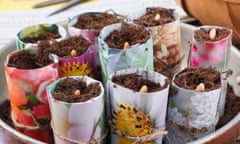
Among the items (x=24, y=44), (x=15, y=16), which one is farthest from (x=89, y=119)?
(x=15, y=16)

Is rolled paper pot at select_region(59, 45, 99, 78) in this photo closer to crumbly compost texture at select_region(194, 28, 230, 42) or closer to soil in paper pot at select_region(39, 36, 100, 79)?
soil in paper pot at select_region(39, 36, 100, 79)

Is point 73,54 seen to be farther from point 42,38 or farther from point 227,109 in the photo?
point 227,109

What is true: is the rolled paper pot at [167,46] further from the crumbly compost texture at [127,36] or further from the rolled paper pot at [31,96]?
the rolled paper pot at [31,96]

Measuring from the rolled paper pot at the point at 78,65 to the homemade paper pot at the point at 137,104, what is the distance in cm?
6

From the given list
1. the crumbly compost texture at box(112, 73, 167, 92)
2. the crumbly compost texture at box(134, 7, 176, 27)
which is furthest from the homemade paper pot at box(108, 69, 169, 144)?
the crumbly compost texture at box(134, 7, 176, 27)

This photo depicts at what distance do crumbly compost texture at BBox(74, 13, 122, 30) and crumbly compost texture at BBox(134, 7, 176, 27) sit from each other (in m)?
0.03

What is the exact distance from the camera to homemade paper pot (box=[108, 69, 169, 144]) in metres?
0.44

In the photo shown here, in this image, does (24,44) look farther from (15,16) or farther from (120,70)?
(15,16)

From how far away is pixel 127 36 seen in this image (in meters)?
0.52

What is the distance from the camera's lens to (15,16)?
2.90 feet

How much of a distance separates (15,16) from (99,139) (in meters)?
0.49

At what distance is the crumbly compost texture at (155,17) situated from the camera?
562 millimetres

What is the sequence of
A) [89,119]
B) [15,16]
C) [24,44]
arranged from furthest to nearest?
[15,16] < [24,44] < [89,119]

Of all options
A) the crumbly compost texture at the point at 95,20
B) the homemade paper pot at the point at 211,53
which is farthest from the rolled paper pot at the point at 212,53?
the crumbly compost texture at the point at 95,20
